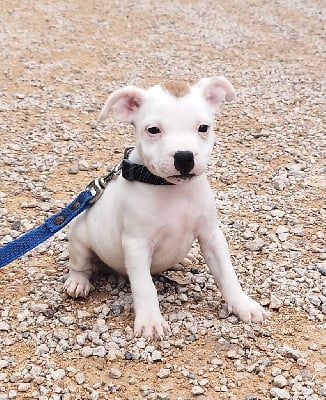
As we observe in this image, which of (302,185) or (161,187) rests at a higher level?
(161,187)

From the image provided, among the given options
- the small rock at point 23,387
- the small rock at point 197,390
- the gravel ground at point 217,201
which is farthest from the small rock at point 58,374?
the small rock at point 197,390

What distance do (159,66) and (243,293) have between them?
24.6ft

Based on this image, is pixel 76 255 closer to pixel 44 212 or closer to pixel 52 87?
pixel 44 212

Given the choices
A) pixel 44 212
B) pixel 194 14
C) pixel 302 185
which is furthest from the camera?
pixel 194 14

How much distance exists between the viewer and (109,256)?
171 inches

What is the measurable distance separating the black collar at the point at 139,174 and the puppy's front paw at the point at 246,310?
0.92m

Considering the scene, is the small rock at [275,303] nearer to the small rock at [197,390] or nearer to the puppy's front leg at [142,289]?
the puppy's front leg at [142,289]

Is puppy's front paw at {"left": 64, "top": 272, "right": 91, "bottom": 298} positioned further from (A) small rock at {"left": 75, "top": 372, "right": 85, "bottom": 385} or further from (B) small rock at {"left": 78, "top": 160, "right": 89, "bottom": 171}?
(B) small rock at {"left": 78, "top": 160, "right": 89, "bottom": 171}

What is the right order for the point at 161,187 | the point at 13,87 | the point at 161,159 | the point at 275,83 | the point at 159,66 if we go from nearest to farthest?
the point at 161,159 → the point at 161,187 → the point at 13,87 → the point at 275,83 → the point at 159,66

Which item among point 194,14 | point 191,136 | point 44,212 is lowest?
point 44,212

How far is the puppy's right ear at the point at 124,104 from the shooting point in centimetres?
394

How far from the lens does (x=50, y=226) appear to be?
4.39m

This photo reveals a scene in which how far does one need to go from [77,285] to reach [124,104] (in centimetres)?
132

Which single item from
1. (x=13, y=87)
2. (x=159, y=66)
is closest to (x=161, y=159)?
(x=13, y=87)
